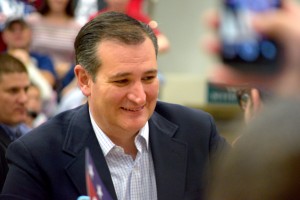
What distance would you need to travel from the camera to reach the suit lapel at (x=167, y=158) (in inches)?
105

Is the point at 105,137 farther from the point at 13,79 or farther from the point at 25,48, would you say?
the point at 25,48

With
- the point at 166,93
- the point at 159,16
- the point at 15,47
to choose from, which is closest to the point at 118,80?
the point at 15,47

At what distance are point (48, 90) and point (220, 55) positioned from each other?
4440mm

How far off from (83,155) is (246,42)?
170cm

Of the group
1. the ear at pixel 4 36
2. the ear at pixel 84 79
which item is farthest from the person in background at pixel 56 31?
the ear at pixel 84 79

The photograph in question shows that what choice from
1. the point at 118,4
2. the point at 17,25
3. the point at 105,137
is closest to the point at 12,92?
the point at 118,4

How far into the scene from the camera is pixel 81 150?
2.67 meters

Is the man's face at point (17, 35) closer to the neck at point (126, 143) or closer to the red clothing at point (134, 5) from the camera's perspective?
the red clothing at point (134, 5)

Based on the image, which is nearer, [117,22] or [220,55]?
[220,55]

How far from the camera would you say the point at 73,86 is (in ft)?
17.7

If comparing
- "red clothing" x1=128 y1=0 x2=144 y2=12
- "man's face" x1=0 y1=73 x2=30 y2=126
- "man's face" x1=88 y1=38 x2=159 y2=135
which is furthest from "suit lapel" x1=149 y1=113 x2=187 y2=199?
"red clothing" x1=128 y1=0 x2=144 y2=12

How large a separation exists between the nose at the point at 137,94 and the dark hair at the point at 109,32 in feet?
0.49

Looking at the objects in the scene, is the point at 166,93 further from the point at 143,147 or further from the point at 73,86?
the point at 143,147

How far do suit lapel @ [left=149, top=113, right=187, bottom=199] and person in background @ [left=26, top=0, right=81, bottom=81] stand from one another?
9.89 feet
